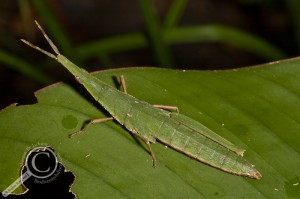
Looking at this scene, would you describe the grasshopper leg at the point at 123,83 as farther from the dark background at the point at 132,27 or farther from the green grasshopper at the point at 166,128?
the dark background at the point at 132,27

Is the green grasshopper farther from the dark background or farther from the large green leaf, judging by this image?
the dark background

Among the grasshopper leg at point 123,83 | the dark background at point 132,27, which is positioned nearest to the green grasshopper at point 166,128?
the grasshopper leg at point 123,83

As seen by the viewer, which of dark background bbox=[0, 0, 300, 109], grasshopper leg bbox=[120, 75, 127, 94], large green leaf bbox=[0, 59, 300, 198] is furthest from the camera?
dark background bbox=[0, 0, 300, 109]

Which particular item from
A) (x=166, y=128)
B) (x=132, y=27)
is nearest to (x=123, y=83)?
(x=166, y=128)

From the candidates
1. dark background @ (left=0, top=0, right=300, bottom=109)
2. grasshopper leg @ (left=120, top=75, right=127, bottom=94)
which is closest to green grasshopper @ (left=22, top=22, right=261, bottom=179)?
grasshopper leg @ (left=120, top=75, right=127, bottom=94)

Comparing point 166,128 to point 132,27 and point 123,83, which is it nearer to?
point 123,83

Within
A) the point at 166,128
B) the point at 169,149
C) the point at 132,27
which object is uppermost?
the point at 132,27
